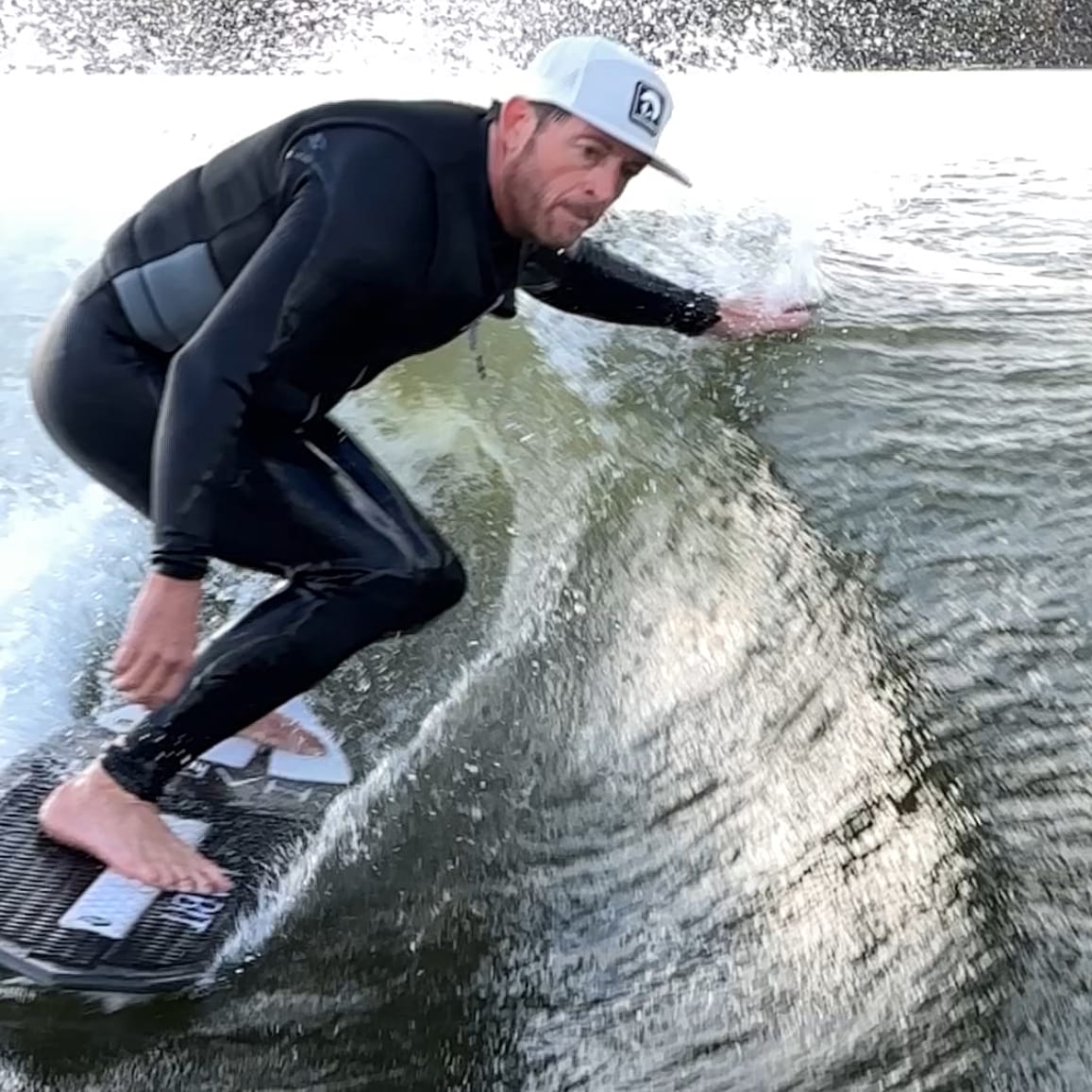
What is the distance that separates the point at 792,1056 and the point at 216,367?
3.30ft

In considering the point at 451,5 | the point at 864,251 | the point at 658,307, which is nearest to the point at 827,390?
the point at 658,307

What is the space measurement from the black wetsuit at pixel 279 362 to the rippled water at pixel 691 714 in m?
0.32

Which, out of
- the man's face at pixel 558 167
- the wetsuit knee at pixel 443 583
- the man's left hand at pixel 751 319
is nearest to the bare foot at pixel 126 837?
the wetsuit knee at pixel 443 583

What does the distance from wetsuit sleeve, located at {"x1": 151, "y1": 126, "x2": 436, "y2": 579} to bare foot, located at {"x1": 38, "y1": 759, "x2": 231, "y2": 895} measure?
37 centimetres

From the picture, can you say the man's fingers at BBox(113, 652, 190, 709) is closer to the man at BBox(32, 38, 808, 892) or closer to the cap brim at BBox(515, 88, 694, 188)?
the man at BBox(32, 38, 808, 892)

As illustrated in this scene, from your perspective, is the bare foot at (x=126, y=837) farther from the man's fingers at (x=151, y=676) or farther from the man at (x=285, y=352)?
the man's fingers at (x=151, y=676)

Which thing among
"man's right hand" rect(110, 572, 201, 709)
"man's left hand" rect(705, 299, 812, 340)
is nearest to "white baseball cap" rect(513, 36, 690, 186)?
"man's right hand" rect(110, 572, 201, 709)

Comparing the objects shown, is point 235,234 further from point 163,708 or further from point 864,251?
point 864,251

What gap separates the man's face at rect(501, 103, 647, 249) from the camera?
1815 mm

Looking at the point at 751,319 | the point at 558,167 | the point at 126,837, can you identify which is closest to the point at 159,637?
the point at 126,837

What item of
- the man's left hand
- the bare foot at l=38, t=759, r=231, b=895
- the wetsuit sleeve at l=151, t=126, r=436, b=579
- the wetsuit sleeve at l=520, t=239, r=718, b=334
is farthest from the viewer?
the man's left hand

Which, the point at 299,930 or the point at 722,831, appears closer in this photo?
the point at 299,930

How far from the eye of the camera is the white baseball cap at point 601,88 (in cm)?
180

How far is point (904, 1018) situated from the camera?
1.71 metres
